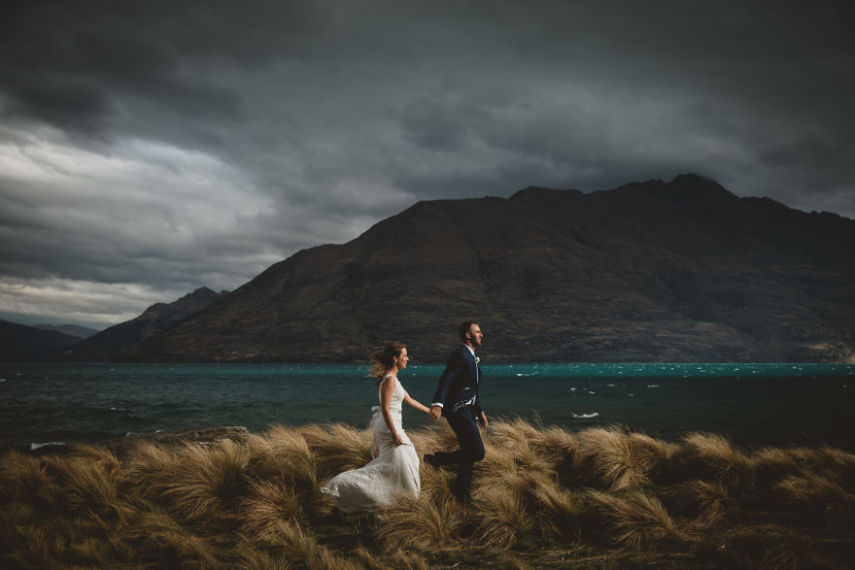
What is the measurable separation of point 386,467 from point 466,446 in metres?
1.11

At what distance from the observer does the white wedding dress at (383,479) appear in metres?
5.43

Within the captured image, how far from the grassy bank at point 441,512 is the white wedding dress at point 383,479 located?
0.21 metres

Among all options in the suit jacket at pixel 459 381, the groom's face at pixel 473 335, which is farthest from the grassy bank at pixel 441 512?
the groom's face at pixel 473 335

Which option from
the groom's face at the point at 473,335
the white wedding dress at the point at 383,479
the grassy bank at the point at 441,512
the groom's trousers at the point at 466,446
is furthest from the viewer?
the groom's face at the point at 473,335

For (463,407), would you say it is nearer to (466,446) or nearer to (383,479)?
(466,446)

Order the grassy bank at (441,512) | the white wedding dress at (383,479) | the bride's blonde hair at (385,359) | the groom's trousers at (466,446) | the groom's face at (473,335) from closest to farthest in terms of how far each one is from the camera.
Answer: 1. the grassy bank at (441,512)
2. the white wedding dress at (383,479)
3. the bride's blonde hair at (385,359)
4. the groom's trousers at (466,446)
5. the groom's face at (473,335)

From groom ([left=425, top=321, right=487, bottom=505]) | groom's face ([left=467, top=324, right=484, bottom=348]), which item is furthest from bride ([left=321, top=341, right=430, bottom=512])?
groom's face ([left=467, top=324, right=484, bottom=348])

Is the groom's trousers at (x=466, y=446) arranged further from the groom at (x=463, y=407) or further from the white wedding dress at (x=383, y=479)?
the white wedding dress at (x=383, y=479)

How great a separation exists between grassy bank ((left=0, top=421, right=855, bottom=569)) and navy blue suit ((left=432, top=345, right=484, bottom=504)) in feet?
1.07

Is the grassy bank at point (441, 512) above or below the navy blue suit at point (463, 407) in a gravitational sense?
below

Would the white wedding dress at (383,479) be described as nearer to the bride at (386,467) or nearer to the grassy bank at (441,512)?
the bride at (386,467)

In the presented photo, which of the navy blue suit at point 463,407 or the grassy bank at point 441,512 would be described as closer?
the grassy bank at point 441,512

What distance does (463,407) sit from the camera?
20.1 ft

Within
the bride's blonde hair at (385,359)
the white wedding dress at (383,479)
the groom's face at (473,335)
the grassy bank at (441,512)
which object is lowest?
the grassy bank at (441,512)
